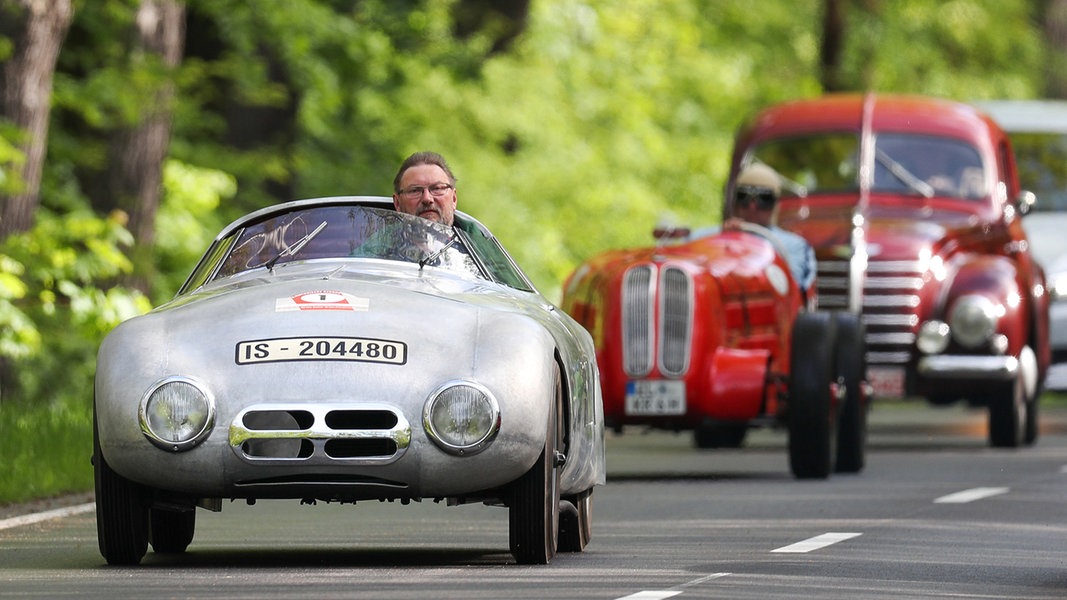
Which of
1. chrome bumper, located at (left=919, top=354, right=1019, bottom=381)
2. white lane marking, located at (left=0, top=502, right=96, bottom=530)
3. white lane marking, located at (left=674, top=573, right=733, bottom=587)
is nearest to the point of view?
white lane marking, located at (left=674, top=573, right=733, bottom=587)

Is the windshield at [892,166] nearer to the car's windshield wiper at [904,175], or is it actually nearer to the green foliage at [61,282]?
the car's windshield wiper at [904,175]

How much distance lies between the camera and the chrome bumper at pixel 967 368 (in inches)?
792

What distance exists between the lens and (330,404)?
30.4 feet

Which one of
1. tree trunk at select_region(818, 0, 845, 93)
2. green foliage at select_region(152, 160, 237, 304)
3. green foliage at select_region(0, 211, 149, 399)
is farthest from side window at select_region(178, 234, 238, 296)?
tree trunk at select_region(818, 0, 845, 93)

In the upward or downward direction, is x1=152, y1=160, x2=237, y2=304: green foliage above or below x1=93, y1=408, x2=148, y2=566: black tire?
above

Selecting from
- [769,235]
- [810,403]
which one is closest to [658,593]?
[810,403]

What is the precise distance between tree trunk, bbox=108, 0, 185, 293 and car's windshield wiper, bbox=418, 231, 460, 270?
13.1m

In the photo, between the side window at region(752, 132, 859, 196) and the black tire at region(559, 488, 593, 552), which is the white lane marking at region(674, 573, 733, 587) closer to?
the black tire at region(559, 488, 593, 552)

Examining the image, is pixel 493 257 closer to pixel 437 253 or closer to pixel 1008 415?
pixel 437 253

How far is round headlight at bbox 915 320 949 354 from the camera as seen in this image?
2016cm

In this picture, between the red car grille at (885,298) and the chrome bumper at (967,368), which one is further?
the chrome bumper at (967,368)

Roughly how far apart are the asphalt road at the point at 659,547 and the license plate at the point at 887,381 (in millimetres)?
3047

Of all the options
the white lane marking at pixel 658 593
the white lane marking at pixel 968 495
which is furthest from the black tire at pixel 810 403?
the white lane marking at pixel 658 593

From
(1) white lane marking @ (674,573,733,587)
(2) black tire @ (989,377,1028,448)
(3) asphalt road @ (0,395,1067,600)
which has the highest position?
(2) black tire @ (989,377,1028,448)
